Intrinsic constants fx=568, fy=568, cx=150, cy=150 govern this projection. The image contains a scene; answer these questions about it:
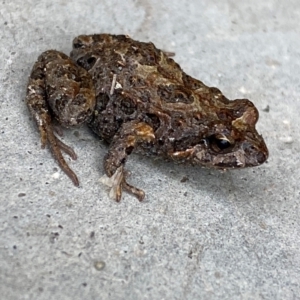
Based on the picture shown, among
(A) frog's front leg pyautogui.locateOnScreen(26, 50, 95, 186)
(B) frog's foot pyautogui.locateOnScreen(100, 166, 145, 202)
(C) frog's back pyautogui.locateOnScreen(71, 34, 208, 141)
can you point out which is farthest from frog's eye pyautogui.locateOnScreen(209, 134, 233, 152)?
(A) frog's front leg pyautogui.locateOnScreen(26, 50, 95, 186)

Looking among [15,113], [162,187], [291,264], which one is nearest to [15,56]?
[15,113]

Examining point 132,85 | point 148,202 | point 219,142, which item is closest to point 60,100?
point 132,85

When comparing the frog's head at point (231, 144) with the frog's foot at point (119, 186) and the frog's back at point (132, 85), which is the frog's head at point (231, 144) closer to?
the frog's back at point (132, 85)

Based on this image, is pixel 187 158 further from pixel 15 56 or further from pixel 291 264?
pixel 15 56

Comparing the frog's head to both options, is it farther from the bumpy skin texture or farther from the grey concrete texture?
the grey concrete texture

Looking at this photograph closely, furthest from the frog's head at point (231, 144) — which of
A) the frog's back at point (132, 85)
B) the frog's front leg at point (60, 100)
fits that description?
the frog's front leg at point (60, 100)

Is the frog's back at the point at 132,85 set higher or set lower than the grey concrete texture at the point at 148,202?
higher

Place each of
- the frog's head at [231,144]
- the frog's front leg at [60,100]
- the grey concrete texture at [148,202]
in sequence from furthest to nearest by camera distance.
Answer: the frog's front leg at [60,100]
the frog's head at [231,144]
the grey concrete texture at [148,202]

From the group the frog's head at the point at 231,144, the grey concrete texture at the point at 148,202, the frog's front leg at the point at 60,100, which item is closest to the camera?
the grey concrete texture at the point at 148,202
